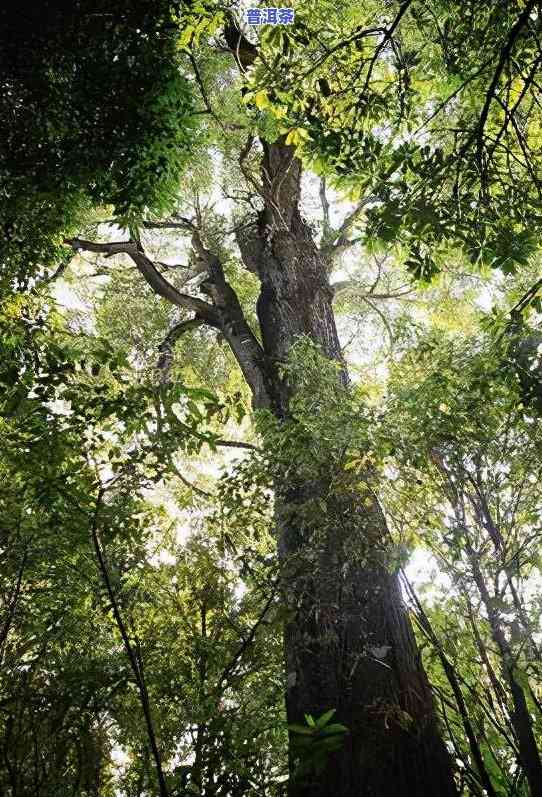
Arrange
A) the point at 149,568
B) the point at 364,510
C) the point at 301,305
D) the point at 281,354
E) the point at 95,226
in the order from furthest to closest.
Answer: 1. the point at 95,226
2. the point at 301,305
3. the point at 281,354
4. the point at 149,568
5. the point at 364,510

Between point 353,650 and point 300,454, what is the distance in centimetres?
123

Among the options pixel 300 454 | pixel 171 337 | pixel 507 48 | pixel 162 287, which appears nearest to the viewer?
pixel 507 48

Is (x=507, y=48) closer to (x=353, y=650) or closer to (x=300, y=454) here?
(x=300, y=454)

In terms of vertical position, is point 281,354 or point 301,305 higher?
point 301,305

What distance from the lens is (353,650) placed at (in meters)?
3.14

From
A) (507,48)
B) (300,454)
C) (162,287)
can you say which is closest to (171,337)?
(162,287)

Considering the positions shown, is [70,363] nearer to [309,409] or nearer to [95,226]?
[309,409]

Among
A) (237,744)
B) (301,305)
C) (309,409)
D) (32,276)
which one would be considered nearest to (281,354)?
(301,305)

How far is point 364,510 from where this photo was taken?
306cm

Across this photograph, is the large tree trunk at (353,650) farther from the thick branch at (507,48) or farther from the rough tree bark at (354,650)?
the thick branch at (507,48)

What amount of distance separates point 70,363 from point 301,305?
358 cm

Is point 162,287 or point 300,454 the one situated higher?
point 162,287

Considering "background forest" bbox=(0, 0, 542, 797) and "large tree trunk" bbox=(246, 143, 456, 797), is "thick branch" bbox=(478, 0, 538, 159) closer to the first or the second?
"background forest" bbox=(0, 0, 542, 797)

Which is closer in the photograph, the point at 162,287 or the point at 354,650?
the point at 354,650
